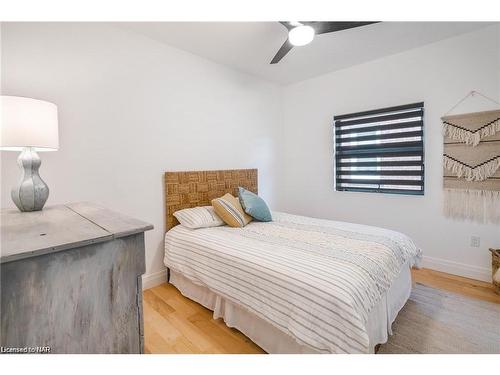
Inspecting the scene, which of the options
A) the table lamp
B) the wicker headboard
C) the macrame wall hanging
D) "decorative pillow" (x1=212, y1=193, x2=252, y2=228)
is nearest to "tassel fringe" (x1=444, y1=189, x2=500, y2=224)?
the macrame wall hanging

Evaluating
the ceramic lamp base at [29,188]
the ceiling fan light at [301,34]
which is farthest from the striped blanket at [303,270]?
the ceiling fan light at [301,34]

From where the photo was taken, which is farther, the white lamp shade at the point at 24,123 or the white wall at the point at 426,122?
the white wall at the point at 426,122

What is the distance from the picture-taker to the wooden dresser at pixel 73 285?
0.67m

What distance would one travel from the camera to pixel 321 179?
11.5 feet

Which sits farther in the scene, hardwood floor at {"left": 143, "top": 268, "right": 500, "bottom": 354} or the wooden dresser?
hardwood floor at {"left": 143, "top": 268, "right": 500, "bottom": 354}

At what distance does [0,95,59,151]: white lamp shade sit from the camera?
1.12 metres

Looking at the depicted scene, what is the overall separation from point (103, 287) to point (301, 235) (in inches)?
60.7

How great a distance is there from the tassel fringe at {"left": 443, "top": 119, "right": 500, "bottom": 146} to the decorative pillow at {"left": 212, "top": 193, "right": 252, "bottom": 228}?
229 centimetres

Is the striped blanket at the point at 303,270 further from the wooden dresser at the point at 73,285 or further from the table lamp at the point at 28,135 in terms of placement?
the table lamp at the point at 28,135

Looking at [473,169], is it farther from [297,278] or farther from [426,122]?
[297,278]

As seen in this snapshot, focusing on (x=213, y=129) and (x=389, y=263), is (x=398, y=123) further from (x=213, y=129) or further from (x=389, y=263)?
(x=213, y=129)

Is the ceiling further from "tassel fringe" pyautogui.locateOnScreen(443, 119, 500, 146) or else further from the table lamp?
the table lamp

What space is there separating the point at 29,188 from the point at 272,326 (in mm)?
1547

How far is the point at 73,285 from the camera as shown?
0.76 m
